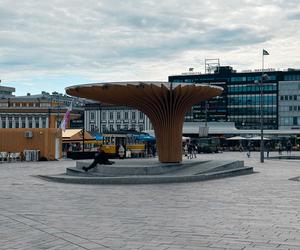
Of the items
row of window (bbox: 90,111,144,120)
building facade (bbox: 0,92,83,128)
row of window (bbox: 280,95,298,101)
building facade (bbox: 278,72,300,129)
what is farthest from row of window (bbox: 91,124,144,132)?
row of window (bbox: 280,95,298,101)

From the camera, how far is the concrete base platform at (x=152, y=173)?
23.6 metres

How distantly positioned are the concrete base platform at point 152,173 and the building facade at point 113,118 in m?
87.9

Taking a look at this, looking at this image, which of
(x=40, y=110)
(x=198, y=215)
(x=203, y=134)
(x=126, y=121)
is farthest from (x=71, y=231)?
(x=126, y=121)

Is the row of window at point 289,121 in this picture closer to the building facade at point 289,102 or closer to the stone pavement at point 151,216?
the building facade at point 289,102

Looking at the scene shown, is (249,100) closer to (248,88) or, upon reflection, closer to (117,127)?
(248,88)

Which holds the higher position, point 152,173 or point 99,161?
point 99,161

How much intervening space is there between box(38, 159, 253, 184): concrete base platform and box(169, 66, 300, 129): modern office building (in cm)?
9542

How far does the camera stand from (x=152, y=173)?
25.3m

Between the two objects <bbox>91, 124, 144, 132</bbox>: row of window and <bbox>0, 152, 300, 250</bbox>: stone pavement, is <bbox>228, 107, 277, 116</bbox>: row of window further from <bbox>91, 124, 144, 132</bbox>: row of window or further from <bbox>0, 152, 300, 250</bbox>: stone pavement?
<bbox>0, 152, 300, 250</bbox>: stone pavement

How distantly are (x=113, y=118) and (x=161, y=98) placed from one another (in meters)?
93.3

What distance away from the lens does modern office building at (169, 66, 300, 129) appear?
399ft

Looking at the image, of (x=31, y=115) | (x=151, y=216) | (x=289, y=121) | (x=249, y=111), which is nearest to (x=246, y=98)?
(x=249, y=111)

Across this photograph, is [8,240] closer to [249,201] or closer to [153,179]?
[249,201]

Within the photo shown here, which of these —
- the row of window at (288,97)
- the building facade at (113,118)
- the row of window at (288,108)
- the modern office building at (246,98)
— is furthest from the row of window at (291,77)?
the building facade at (113,118)
